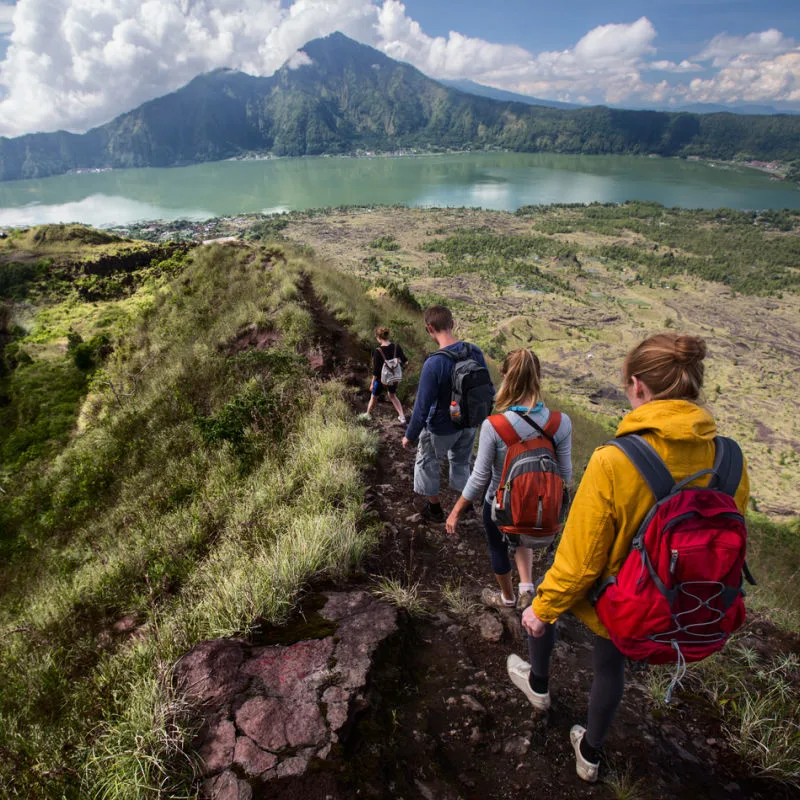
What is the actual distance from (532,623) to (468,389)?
167cm

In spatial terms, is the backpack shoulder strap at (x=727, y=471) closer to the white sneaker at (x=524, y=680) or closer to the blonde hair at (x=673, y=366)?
the blonde hair at (x=673, y=366)

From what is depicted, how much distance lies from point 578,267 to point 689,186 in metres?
110

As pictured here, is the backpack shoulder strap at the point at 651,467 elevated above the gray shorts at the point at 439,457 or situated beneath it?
elevated above

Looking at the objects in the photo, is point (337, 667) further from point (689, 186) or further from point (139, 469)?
point (689, 186)

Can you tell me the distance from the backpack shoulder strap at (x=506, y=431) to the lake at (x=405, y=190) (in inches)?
3597

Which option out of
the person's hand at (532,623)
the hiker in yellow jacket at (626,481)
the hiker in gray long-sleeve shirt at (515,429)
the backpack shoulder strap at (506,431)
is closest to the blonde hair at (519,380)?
the hiker in gray long-sleeve shirt at (515,429)

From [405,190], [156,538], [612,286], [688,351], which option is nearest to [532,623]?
[688,351]

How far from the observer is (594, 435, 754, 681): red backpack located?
4.64ft

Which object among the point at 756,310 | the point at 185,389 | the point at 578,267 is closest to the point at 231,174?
the point at 578,267

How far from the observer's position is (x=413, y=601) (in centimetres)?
265

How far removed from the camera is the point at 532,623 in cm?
187

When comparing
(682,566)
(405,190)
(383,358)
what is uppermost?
(405,190)

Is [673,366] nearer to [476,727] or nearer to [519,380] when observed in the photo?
[519,380]

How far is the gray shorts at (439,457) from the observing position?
353 centimetres
